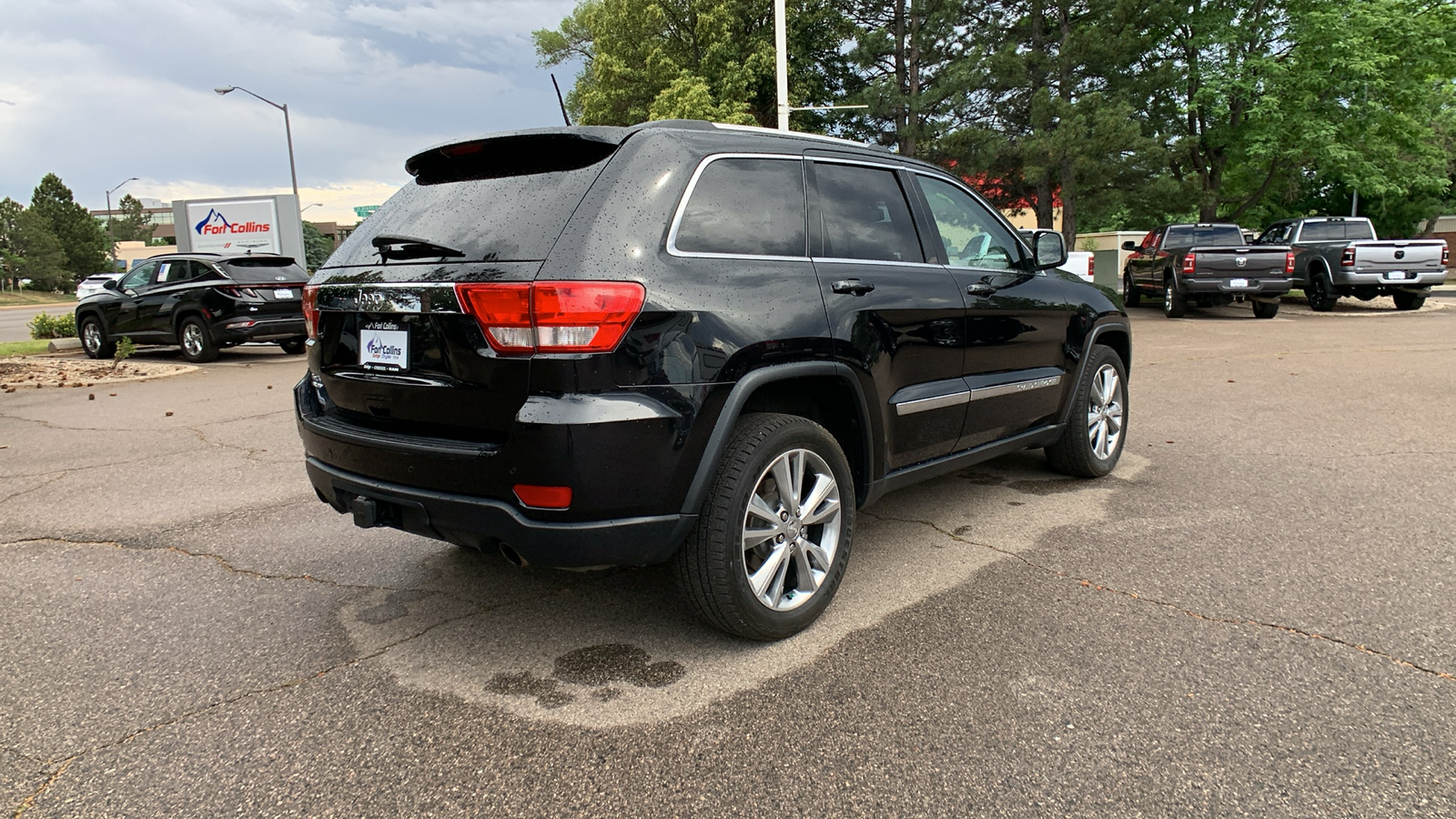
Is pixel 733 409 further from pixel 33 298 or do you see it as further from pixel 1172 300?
pixel 33 298

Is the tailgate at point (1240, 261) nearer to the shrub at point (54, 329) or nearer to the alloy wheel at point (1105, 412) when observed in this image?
the alloy wheel at point (1105, 412)

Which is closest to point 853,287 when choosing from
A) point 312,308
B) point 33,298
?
point 312,308

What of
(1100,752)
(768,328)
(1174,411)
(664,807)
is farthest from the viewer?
(1174,411)

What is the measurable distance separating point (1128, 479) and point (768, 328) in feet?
10.7

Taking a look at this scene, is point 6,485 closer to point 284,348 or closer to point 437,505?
point 437,505

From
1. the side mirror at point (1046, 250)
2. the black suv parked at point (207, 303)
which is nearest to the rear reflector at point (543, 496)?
the side mirror at point (1046, 250)

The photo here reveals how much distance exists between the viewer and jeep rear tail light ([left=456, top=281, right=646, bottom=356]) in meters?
2.61

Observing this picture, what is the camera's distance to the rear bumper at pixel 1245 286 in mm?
15789

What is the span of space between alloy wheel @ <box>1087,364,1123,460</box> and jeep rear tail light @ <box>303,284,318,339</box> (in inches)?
155

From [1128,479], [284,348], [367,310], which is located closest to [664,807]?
[367,310]

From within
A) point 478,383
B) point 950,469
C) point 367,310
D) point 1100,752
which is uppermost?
point 367,310

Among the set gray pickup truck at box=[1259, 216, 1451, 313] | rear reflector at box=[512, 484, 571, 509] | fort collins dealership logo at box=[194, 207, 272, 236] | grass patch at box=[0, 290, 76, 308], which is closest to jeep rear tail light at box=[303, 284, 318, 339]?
rear reflector at box=[512, 484, 571, 509]

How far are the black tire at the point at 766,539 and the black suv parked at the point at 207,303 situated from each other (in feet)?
37.6

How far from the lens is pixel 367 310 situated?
309 centimetres
